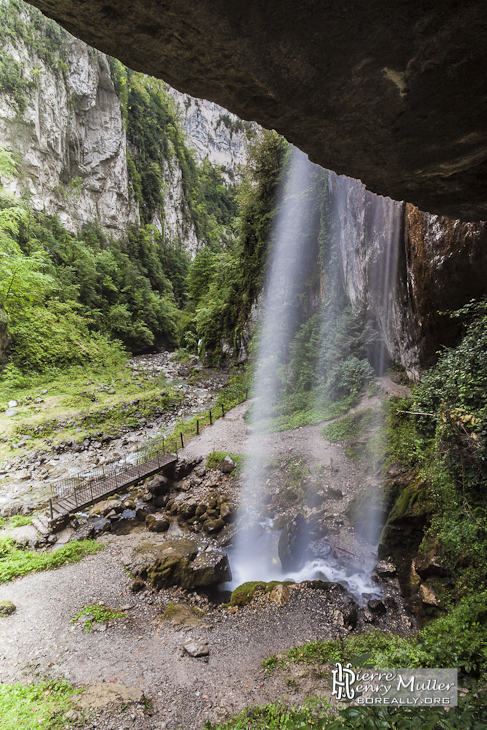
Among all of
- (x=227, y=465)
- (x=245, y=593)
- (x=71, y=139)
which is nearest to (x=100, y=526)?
(x=227, y=465)

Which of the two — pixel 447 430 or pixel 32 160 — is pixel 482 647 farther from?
pixel 32 160

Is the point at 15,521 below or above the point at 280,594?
above

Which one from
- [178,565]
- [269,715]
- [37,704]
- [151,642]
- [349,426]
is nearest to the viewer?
[269,715]

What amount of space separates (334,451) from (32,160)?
1299 inches

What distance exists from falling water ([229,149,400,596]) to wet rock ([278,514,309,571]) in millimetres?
155

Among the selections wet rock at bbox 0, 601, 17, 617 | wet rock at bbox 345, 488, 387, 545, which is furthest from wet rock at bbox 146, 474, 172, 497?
wet rock at bbox 345, 488, 387, 545

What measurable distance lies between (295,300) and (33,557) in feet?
48.5

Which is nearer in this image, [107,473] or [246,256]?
[107,473]

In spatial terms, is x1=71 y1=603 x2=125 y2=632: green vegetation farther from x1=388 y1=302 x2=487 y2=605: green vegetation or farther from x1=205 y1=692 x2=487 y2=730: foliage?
x1=388 y1=302 x2=487 y2=605: green vegetation

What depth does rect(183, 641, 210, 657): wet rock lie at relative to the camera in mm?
4797

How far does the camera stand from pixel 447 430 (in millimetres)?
5156

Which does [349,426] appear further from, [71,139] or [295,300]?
[71,139]

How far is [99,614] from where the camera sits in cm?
555

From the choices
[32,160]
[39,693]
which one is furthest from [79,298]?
[39,693]
